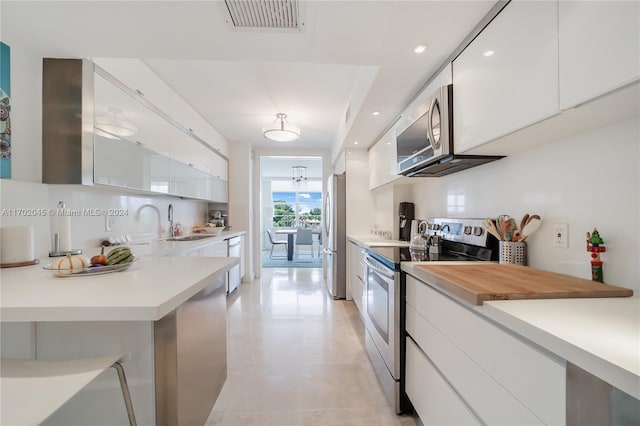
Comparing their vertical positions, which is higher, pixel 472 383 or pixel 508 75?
pixel 508 75

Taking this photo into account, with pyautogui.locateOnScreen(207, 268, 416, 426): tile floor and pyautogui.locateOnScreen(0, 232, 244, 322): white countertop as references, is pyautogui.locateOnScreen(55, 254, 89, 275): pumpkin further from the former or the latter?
pyautogui.locateOnScreen(207, 268, 416, 426): tile floor

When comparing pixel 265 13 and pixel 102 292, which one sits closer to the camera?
pixel 102 292

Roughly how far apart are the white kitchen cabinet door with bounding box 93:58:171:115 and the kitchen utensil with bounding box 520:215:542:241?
9.03ft

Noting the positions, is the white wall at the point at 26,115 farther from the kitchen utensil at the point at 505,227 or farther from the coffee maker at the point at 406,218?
the coffee maker at the point at 406,218

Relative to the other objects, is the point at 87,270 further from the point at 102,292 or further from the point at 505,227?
the point at 505,227

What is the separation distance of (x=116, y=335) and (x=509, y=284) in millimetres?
1430

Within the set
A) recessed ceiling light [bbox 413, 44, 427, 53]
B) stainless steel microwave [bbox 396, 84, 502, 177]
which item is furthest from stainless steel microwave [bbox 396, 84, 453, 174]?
recessed ceiling light [bbox 413, 44, 427, 53]

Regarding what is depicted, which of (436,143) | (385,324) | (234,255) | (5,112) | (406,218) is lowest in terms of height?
(385,324)

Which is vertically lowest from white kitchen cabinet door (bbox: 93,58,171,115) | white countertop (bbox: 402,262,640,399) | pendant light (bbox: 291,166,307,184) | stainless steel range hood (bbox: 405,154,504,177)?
white countertop (bbox: 402,262,640,399)

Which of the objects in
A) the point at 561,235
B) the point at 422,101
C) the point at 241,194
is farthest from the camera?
the point at 241,194

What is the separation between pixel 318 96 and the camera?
286 cm

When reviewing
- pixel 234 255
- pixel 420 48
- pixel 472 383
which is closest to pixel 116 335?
pixel 472 383

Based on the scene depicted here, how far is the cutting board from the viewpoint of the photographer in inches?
34.9

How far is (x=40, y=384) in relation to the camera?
67 centimetres
